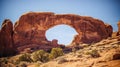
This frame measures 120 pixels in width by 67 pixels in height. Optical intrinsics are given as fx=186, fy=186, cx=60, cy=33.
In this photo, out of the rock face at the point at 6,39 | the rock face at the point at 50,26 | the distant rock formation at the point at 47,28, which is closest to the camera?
the rock face at the point at 6,39

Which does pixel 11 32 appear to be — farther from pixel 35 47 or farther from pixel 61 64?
pixel 61 64

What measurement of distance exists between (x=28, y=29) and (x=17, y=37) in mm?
3181

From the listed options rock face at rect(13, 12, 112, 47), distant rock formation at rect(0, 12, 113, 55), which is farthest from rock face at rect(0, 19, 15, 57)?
rock face at rect(13, 12, 112, 47)

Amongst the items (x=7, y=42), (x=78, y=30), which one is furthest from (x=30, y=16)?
(x=78, y=30)

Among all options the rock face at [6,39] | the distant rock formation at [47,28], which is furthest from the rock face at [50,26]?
the rock face at [6,39]

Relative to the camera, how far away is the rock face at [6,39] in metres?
36.3

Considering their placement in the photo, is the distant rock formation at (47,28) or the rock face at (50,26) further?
→ the rock face at (50,26)

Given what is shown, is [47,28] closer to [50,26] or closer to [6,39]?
[50,26]

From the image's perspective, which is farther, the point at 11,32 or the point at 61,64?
the point at 11,32

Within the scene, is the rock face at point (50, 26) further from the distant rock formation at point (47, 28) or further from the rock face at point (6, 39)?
the rock face at point (6, 39)

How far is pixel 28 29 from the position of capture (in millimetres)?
41875

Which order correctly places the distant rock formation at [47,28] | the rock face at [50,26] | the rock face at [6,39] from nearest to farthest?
the rock face at [6,39] < the distant rock formation at [47,28] < the rock face at [50,26]

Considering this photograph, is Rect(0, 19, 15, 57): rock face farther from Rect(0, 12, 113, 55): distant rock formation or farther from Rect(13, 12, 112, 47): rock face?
Rect(13, 12, 112, 47): rock face

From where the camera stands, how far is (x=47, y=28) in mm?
42719
